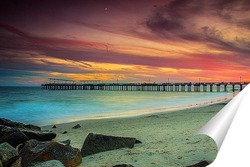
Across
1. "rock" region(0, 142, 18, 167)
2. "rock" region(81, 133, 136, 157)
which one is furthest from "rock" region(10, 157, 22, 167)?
"rock" region(81, 133, 136, 157)

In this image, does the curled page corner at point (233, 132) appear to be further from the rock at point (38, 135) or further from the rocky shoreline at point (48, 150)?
the rock at point (38, 135)

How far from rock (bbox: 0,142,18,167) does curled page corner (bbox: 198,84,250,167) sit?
4553mm

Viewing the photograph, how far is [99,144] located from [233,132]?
5.85 meters

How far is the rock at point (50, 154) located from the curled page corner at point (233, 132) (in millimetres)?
4305

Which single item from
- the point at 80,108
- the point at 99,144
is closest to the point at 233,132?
the point at 99,144

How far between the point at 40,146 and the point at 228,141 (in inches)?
216

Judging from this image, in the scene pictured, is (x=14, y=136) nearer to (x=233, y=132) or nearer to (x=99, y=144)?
(x=99, y=144)

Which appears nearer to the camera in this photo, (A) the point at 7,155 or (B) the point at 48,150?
(A) the point at 7,155

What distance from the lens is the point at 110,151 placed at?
8.80 metres

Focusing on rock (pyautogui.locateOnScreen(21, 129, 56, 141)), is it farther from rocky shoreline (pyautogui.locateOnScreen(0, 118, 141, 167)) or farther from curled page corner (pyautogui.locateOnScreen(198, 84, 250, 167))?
curled page corner (pyautogui.locateOnScreen(198, 84, 250, 167))

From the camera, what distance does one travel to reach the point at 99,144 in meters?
8.91

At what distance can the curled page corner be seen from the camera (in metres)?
3.27

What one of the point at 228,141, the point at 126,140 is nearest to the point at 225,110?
the point at 228,141

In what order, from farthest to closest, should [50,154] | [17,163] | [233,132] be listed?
[50,154] < [17,163] < [233,132]
